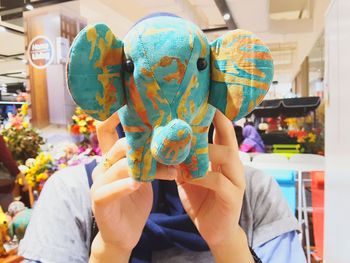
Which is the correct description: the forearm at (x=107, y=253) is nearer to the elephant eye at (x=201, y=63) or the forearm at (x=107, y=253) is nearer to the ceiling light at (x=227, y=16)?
the elephant eye at (x=201, y=63)

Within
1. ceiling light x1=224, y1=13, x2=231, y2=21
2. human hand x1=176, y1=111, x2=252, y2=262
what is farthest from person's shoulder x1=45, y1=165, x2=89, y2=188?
ceiling light x1=224, y1=13, x2=231, y2=21

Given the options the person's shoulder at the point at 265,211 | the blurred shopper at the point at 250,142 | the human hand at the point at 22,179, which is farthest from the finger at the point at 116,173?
the blurred shopper at the point at 250,142

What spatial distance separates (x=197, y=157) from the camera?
38cm

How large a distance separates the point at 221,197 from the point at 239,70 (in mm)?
173

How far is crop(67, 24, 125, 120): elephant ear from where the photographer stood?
0.36 metres

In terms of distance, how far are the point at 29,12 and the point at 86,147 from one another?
157 centimetres

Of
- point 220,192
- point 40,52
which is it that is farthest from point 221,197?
point 40,52

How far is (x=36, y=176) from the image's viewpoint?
1850 mm

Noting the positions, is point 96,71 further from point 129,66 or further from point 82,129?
point 82,129

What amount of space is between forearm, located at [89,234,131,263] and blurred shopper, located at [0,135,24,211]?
5.10 feet

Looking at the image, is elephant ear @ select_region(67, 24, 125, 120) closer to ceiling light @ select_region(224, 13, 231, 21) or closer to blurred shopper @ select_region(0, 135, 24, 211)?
blurred shopper @ select_region(0, 135, 24, 211)

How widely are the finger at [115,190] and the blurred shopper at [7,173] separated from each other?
162 cm
